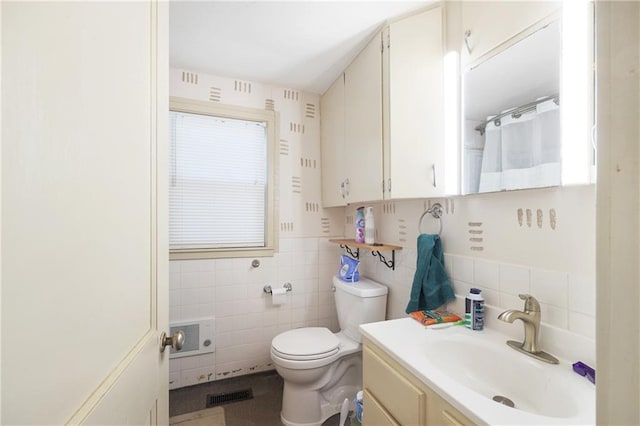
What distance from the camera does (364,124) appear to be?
1.54 m

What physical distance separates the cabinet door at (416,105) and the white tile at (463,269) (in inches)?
12.7

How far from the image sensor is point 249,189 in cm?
206

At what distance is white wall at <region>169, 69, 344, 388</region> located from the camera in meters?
1.90

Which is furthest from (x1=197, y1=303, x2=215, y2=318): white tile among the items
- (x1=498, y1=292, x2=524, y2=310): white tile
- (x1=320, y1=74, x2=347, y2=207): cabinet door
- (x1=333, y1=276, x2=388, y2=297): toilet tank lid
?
(x1=498, y1=292, x2=524, y2=310): white tile

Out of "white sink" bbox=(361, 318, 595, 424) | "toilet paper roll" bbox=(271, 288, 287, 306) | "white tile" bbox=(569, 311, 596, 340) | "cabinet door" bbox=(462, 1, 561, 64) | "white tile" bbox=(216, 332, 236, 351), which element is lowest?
"white tile" bbox=(216, 332, 236, 351)

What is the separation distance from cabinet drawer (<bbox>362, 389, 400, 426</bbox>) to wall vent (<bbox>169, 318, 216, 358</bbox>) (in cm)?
122

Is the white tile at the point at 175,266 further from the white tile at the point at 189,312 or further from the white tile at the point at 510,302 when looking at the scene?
the white tile at the point at 510,302

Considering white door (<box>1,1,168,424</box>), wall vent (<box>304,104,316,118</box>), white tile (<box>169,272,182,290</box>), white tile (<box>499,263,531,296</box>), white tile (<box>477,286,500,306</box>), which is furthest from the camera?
wall vent (<box>304,104,316,118</box>)

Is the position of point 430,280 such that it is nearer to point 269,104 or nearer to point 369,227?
point 369,227

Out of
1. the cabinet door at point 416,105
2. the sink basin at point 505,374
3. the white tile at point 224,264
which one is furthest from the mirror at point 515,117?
the white tile at point 224,264

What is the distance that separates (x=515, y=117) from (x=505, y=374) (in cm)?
92

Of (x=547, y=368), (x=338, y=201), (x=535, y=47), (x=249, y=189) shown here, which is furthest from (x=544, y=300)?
(x=249, y=189)

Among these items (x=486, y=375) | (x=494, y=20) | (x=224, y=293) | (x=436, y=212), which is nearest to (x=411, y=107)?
(x=494, y=20)

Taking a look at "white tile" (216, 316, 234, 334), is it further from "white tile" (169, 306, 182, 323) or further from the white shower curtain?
the white shower curtain
